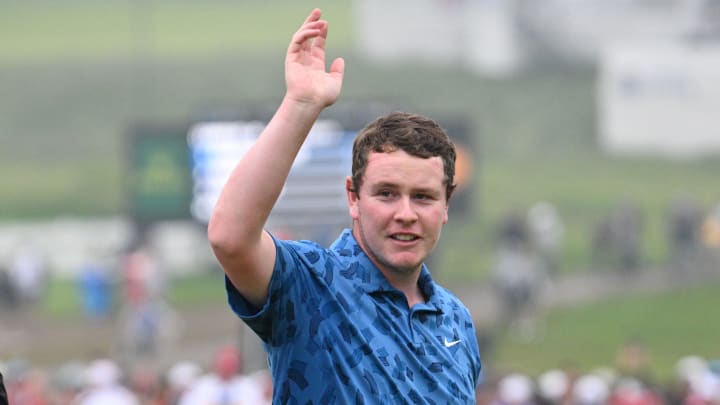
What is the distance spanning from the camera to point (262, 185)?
3377 millimetres

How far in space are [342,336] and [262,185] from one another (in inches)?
16.7

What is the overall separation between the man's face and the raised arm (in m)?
0.23

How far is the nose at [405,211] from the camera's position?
357 cm

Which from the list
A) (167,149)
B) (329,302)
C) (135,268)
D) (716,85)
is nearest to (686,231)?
(716,85)

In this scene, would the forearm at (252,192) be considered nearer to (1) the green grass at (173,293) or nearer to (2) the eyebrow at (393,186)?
(2) the eyebrow at (393,186)

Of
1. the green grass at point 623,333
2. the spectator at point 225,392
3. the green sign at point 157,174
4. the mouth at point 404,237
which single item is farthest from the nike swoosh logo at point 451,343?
the green grass at point 623,333

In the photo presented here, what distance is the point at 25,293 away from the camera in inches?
1035

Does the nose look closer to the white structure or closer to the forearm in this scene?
the forearm

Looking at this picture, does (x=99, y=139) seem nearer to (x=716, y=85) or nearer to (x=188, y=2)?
(x=188, y=2)

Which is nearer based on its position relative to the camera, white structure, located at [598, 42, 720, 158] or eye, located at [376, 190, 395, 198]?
eye, located at [376, 190, 395, 198]

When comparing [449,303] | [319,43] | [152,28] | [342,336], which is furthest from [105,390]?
[152,28]

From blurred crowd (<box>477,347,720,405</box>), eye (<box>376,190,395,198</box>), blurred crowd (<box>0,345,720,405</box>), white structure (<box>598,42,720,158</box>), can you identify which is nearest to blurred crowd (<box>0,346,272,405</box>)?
blurred crowd (<box>0,345,720,405</box>)

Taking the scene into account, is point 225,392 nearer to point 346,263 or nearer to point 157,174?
point 157,174

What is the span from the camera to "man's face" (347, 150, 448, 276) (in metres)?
3.60
